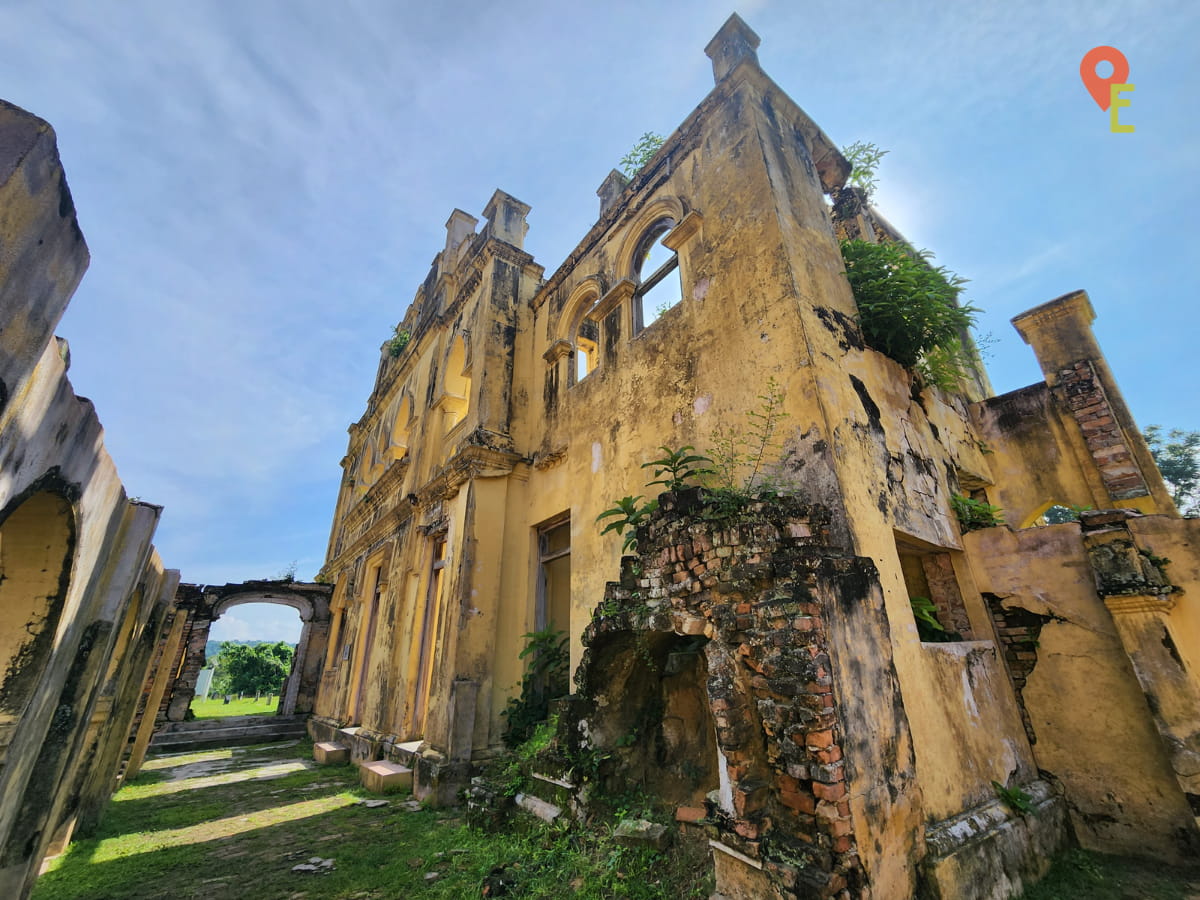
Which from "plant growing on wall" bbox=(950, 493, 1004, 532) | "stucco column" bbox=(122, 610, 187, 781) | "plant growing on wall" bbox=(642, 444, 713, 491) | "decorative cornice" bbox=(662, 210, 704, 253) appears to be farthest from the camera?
"stucco column" bbox=(122, 610, 187, 781)

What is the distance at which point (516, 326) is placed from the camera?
9.56m

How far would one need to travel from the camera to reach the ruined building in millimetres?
3201

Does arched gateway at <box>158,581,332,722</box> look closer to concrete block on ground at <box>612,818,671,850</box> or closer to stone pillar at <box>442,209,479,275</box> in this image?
stone pillar at <box>442,209,479,275</box>

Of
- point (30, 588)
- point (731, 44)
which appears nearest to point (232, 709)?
point (30, 588)

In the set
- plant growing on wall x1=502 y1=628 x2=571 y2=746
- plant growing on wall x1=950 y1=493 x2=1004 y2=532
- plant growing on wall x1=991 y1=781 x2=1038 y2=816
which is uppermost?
plant growing on wall x1=950 y1=493 x2=1004 y2=532

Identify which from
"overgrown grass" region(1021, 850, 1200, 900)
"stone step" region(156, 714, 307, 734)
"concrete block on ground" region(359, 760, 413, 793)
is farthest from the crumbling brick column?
"stone step" region(156, 714, 307, 734)

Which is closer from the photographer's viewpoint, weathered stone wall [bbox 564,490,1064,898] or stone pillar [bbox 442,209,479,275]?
weathered stone wall [bbox 564,490,1064,898]

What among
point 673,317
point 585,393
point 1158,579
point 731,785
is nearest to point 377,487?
point 585,393

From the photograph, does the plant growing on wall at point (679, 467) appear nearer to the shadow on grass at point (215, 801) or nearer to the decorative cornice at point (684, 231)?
the decorative cornice at point (684, 231)

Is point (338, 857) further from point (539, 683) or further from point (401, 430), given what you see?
point (401, 430)

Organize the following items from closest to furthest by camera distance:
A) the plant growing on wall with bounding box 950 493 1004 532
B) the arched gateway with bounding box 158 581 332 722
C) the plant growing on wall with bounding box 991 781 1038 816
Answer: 1. the plant growing on wall with bounding box 991 781 1038 816
2. the plant growing on wall with bounding box 950 493 1004 532
3. the arched gateway with bounding box 158 581 332 722

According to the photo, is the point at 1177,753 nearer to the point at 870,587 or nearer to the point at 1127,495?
the point at 870,587

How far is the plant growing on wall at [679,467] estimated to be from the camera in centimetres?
480

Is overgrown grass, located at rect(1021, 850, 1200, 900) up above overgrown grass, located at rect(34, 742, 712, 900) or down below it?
above
